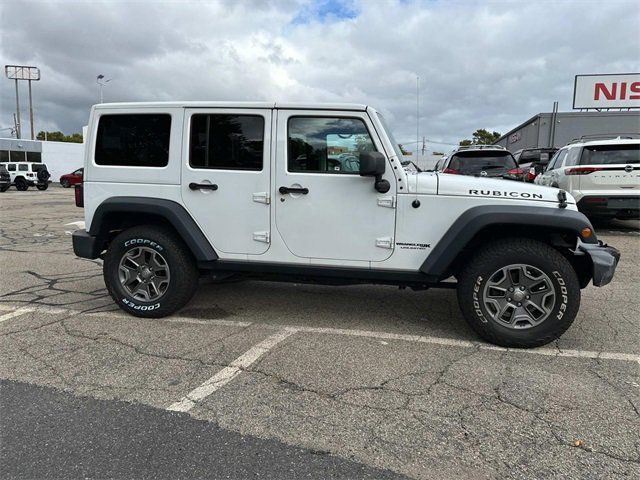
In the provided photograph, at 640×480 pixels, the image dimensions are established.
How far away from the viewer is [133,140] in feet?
14.3

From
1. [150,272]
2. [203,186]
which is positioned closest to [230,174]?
[203,186]

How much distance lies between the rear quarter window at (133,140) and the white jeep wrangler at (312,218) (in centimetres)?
1

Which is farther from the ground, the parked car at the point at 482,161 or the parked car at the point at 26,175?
the parked car at the point at 482,161

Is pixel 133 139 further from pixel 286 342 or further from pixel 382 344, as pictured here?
pixel 382 344

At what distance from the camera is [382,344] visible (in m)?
3.88

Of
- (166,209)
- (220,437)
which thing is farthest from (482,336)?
(166,209)

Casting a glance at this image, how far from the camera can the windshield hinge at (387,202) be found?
12.7 ft

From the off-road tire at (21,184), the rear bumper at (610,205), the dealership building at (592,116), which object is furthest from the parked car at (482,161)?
the off-road tire at (21,184)

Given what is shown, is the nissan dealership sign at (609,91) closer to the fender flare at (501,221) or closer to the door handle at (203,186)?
the fender flare at (501,221)

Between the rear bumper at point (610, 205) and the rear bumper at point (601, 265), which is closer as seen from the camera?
the rear bumper at point (601, 265)

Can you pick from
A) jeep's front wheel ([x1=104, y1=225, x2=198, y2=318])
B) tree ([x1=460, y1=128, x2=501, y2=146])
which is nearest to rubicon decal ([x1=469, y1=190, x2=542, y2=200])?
jeep's front wheel ([x1=104, y1=225, x2=198, y2=318])

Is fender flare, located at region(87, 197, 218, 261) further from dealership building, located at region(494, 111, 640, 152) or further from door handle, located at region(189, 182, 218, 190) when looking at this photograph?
dealership building, located at region(494, 111, 640, 152)

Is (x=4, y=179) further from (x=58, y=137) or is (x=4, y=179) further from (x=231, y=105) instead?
(x=58, y=137)

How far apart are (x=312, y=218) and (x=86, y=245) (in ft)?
7.44
